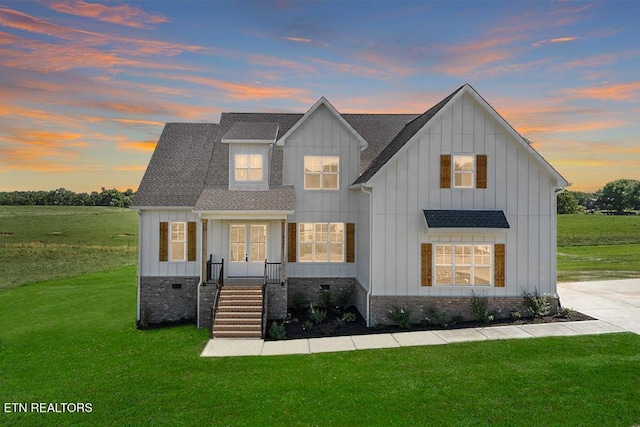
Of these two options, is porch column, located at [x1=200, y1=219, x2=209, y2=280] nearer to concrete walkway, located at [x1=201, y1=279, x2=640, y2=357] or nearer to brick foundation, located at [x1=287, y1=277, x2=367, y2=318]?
concrete walkway, located at [x1=201, y1=279, x2=640, y2=357]

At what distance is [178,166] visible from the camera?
17.5m

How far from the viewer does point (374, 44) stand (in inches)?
784

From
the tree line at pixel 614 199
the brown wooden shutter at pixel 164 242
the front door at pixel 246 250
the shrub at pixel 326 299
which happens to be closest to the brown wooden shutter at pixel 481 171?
the shrub at pixel 326 299

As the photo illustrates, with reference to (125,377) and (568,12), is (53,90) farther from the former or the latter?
(568,12)

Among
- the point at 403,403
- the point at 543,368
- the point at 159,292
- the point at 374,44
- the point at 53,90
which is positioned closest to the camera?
the point at 403,403

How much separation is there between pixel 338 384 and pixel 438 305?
6.26m

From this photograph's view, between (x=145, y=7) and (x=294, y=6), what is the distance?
22.8 feet

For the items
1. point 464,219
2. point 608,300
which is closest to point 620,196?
point 608,300

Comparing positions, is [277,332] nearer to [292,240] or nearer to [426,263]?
[292,240]

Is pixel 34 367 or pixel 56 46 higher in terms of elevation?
pixel 56 46

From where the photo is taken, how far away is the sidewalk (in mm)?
11148

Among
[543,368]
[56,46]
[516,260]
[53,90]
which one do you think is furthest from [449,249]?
[53,90]

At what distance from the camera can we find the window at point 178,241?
1584 cm

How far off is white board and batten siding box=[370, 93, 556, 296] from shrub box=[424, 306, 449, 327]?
2.01ft
